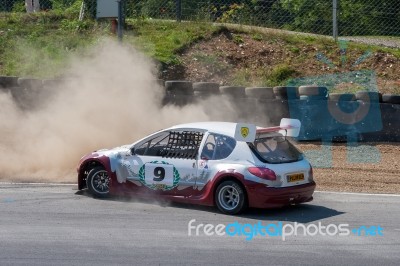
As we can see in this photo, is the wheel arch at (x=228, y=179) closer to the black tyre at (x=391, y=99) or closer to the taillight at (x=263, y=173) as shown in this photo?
the taillight at (x=263, y=173)

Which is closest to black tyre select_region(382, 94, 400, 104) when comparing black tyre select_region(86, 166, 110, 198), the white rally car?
the white rally car

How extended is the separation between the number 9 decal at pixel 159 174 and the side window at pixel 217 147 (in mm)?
680

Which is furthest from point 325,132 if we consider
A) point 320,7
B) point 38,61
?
point 38,61

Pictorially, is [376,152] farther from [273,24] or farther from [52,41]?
[52,41]

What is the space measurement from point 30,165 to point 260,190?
583 cm

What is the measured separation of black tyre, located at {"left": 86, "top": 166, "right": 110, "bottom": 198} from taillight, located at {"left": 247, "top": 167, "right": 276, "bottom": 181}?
8.48 ft

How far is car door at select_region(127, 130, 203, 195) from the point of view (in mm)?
12211

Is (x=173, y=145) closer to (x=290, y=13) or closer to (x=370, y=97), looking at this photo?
(x=370, y=97)

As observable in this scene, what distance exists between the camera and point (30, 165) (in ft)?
51.6

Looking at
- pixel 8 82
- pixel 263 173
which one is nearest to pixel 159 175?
pixel 263 173

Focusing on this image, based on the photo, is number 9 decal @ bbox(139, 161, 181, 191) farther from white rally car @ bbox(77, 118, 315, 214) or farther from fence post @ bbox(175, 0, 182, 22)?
fence post @ bbox(175, 0, 182, 22)

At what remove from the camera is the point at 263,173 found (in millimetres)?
11570

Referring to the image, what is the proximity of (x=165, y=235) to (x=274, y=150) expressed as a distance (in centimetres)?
239

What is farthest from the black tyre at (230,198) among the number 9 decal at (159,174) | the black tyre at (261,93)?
the black tyre at (261,93)
